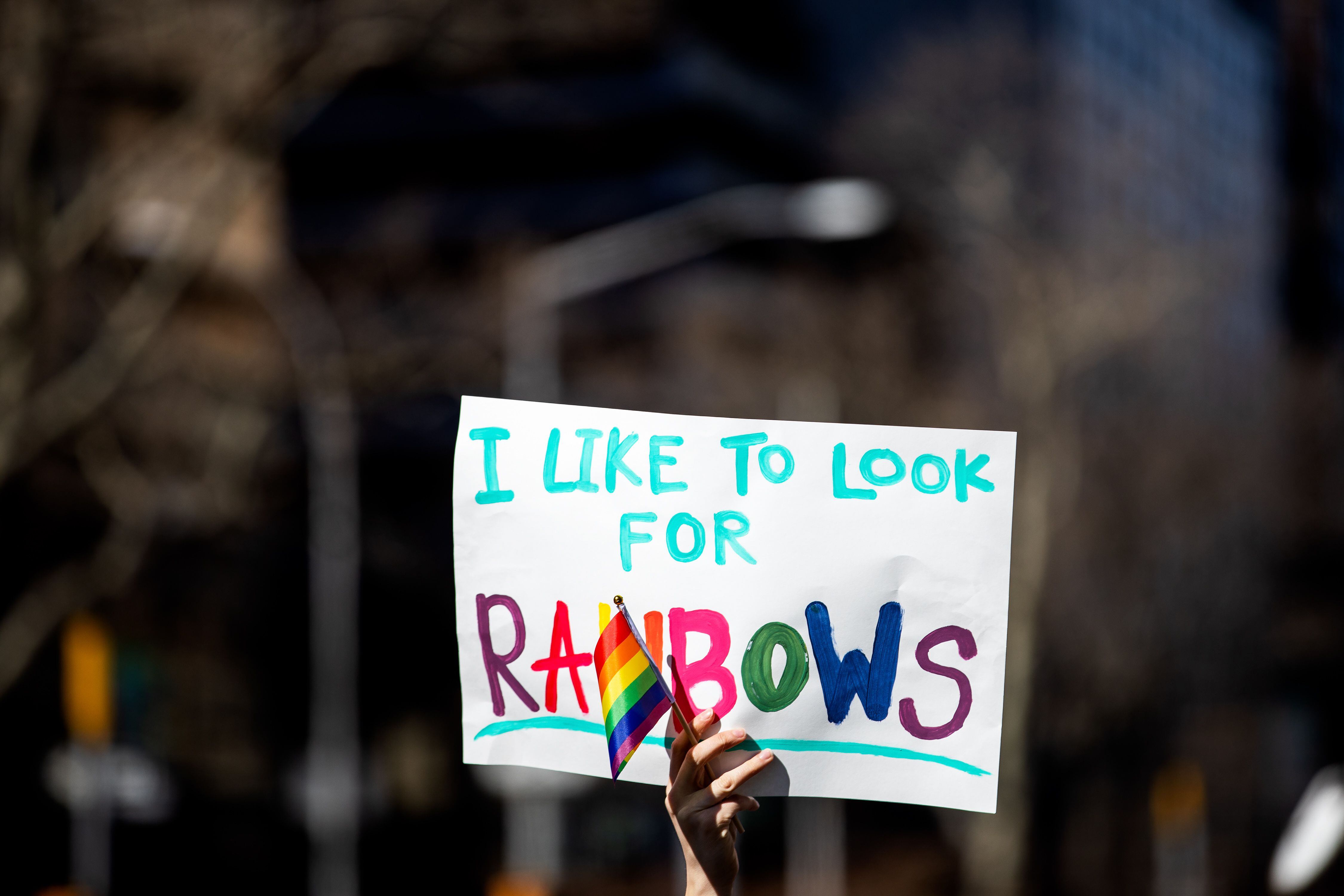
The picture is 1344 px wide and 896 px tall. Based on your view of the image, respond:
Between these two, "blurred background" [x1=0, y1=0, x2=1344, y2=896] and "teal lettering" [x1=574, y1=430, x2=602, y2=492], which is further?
"blurred background" [x1=0, y1=0, x2=1344, y2=896]

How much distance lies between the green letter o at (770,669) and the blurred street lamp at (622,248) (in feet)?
24.5

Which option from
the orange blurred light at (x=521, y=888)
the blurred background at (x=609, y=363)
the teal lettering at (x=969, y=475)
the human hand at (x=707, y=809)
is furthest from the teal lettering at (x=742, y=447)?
the orange blurred light at (x=521, y=888)

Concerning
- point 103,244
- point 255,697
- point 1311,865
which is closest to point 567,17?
point 103,244

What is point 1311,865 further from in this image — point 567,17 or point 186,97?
point 186,97

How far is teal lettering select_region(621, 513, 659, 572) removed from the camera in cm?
273

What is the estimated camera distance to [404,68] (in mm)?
10273

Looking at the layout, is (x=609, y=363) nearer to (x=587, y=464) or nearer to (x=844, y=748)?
(x=587, y=464)

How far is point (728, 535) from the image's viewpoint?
271 cm

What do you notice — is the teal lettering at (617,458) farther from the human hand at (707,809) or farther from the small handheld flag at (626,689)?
the human hand at (707,809)

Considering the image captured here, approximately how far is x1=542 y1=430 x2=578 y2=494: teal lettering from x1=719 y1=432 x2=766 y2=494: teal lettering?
32 centimetres

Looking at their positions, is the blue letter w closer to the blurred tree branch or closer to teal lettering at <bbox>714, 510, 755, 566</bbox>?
teal lettering at <bbox>714, 510, 755, 566</bbox>

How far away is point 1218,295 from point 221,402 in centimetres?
1537

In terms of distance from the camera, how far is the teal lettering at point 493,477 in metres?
2.81

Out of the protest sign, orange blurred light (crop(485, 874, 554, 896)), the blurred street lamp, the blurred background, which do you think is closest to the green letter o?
the protest sign
